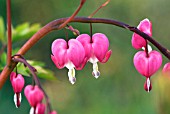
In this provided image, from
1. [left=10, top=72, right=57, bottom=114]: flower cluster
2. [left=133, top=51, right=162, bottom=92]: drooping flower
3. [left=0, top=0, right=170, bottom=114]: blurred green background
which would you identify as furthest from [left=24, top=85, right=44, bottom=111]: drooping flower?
[left=0, top=0, right=170, bottom=114]: blurred green background

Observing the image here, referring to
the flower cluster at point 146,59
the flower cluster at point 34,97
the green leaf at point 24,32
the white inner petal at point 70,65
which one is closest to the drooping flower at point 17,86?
the flower cluster at point 34,97

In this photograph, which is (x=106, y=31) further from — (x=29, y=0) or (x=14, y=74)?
(x=14, y=74)

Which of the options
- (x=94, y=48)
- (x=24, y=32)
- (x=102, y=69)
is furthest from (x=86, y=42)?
(x=102, y=69)

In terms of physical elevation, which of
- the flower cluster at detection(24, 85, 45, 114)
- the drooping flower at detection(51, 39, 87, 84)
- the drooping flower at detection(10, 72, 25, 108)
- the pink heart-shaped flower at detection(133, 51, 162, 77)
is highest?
the drooping flower at detection(51, 39, 87, 84)

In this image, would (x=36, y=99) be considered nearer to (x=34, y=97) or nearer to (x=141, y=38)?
→ (x=34, y=97)

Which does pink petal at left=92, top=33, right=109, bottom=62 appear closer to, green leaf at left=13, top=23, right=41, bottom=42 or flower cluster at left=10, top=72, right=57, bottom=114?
flower cluster at left=10, top=72, right=57, bottom=114

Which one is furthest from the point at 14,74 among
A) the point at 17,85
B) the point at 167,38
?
the point at 167,38
